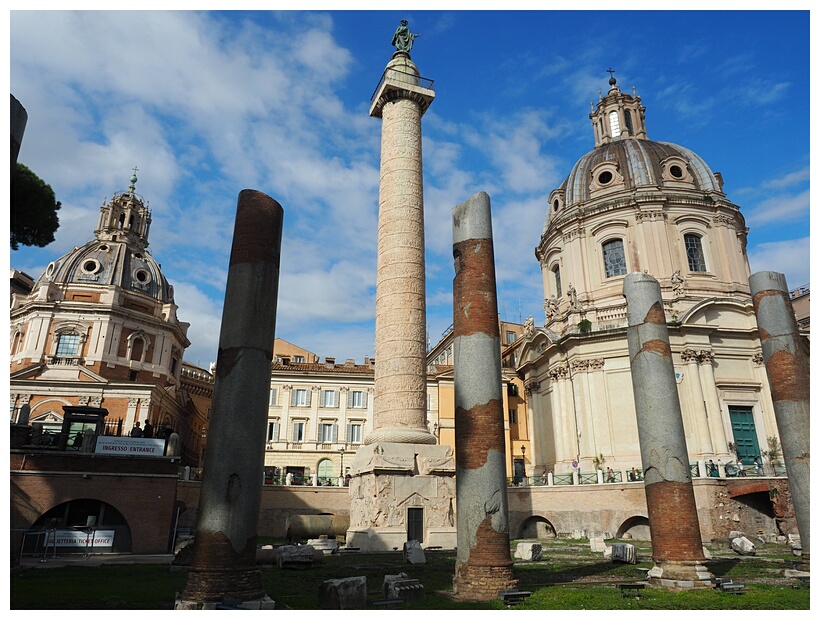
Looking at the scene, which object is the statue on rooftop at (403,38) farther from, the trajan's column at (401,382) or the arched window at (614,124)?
the arched window at (614,124)

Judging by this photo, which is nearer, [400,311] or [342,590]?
[342,590]

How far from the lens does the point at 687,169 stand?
40.8 metres

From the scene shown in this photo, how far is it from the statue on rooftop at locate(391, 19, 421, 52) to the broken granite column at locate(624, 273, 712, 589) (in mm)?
18645

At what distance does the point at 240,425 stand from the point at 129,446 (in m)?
12.9

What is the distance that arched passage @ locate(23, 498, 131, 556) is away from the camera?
60.3 ft

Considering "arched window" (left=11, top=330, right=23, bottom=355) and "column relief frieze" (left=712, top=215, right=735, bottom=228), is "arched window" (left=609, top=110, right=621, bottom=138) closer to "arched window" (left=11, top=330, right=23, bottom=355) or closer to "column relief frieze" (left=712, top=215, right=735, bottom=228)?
"column relief frieze" (left=712, top=215, right=735, bottom=228)

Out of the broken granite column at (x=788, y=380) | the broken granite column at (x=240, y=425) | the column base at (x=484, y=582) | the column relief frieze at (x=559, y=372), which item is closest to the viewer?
the broken granite column at (x=240, y=425)

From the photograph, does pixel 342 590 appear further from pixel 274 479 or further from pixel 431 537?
pixel 274 479

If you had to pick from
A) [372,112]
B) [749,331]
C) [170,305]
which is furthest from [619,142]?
[170,305]

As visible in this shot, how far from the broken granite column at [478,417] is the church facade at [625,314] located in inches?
899

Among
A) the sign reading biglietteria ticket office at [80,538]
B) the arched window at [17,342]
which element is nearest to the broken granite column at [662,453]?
the sign reading biglietteria ticket office at [80,538]

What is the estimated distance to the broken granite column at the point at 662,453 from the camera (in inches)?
482

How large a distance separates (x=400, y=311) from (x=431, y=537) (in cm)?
800

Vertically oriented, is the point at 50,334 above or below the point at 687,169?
below
